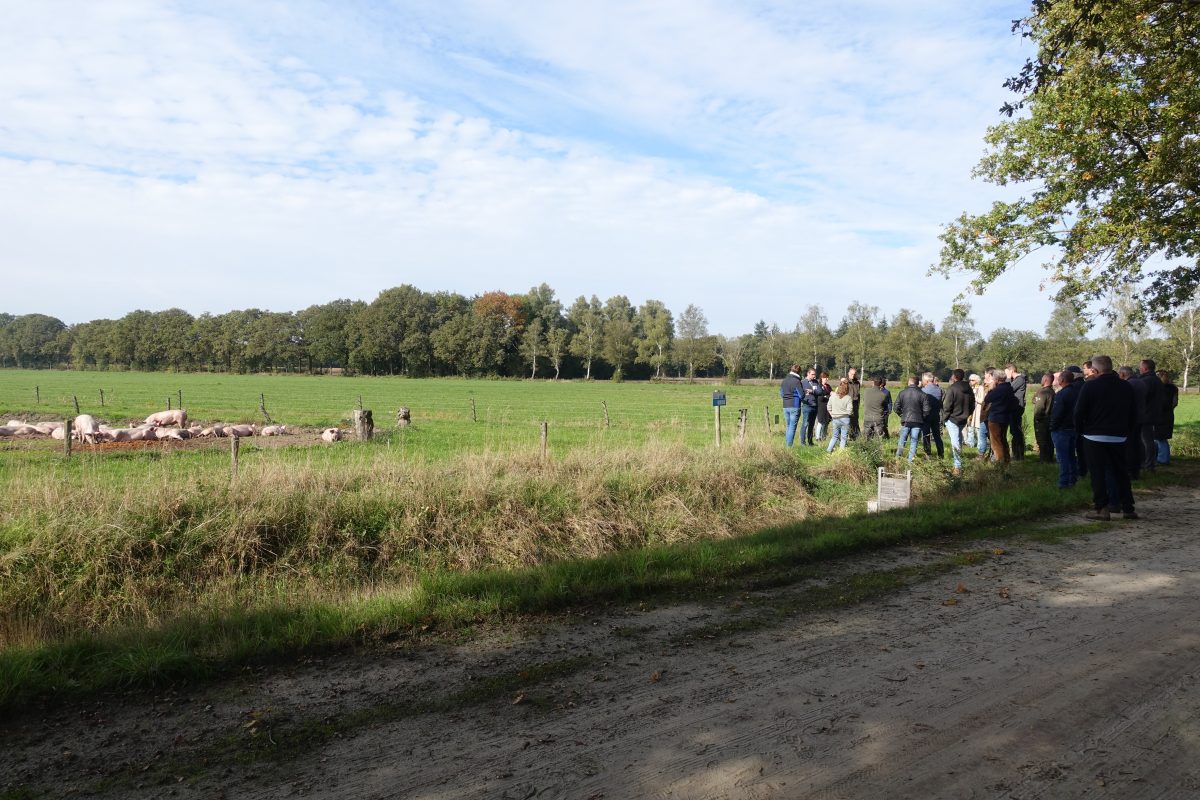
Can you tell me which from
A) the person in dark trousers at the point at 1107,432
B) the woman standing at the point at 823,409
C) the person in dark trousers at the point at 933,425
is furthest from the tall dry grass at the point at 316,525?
the woman standing at the point at 823,409

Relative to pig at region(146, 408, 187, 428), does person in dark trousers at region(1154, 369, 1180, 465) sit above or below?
above

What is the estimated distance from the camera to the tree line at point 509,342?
102625 millimetres

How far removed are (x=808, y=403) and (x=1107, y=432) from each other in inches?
331

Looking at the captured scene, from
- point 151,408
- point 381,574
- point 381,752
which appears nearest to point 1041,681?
point 381,752

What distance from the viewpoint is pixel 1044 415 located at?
48.3 ft

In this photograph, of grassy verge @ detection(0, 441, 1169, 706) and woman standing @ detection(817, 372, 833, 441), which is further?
woman standing @ detection(817, 372, 833, 441)

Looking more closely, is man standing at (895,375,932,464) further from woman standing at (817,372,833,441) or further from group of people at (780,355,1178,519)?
woman standing at (817,372,833,441)

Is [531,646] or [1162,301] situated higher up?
[1162,301]

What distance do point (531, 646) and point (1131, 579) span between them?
208 inches

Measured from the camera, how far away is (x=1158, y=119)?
46.2 feet

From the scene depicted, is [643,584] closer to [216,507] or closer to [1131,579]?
[1131,579]

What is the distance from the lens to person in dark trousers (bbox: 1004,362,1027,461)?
14797mm

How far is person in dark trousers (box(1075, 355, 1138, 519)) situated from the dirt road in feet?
13.2

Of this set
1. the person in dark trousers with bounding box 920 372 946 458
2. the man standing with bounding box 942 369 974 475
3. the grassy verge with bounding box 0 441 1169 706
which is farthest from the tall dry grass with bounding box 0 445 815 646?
the man standing with bounding box 942 369 974 475
